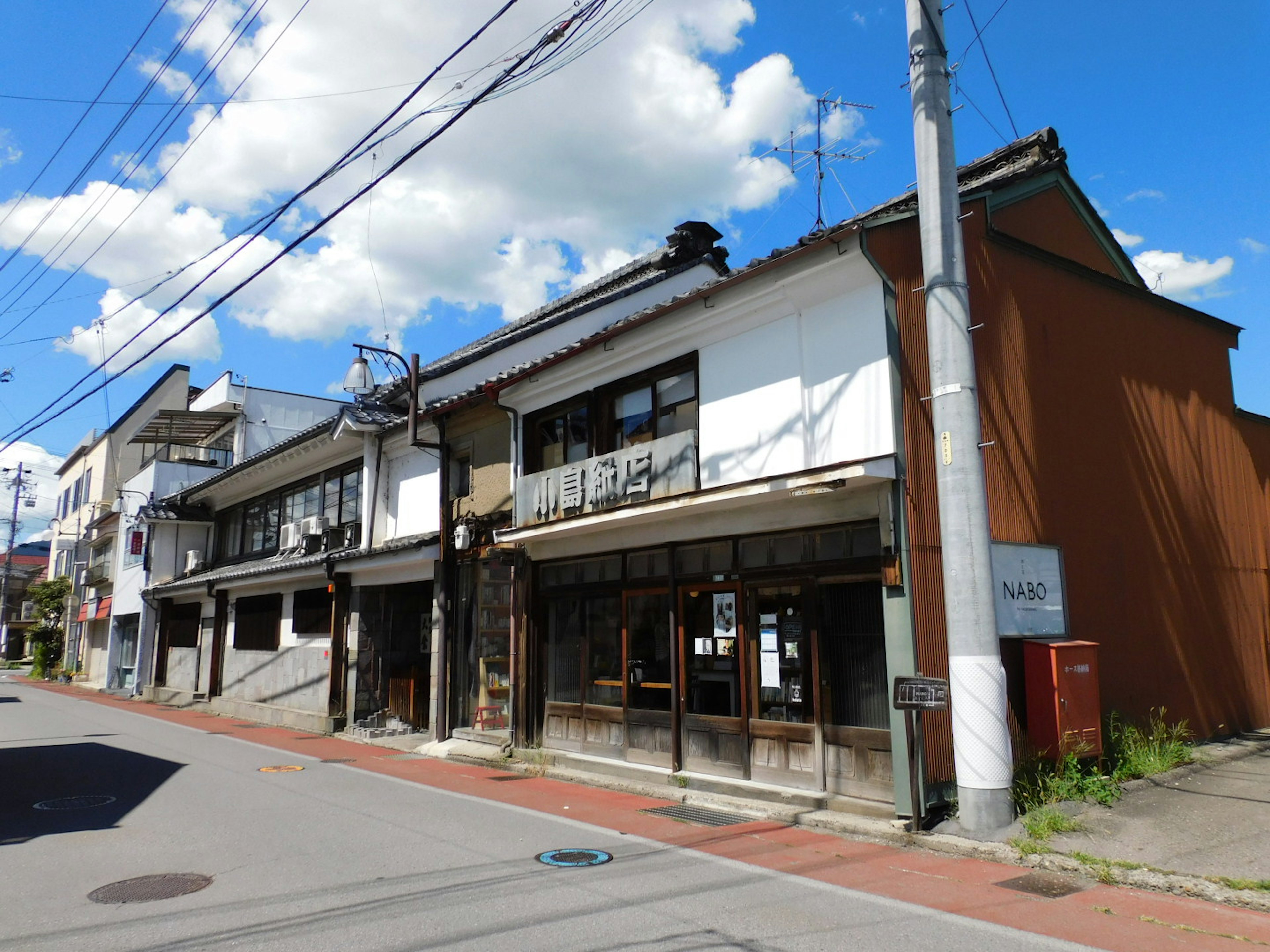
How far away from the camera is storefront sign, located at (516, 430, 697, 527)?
11.4 meters

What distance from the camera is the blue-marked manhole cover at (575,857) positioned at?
7.52 m

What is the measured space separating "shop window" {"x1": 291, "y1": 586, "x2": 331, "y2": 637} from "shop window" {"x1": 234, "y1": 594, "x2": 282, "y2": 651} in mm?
1205

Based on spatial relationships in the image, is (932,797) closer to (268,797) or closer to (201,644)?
(268,797)

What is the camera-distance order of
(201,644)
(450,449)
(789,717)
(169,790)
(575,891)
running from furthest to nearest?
(201,644) → (450,449) → (169,790) → (789,717) → (575,891)

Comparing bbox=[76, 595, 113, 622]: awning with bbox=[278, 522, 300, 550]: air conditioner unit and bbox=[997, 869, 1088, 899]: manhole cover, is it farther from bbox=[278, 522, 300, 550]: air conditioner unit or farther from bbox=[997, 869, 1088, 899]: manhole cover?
bbox=[997, 869, 1088, 899]: manhole cover

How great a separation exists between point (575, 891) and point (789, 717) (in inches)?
175

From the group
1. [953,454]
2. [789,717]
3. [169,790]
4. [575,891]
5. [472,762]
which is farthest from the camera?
[472,762]

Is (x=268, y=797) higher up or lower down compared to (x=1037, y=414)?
lower down

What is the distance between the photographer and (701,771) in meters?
11.4

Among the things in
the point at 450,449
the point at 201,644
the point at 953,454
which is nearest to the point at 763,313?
the point at 953,454

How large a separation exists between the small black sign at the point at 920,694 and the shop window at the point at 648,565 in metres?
4.44

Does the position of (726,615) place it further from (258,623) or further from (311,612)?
(258,623)

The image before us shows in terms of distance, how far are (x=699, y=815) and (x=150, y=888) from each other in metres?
5.53

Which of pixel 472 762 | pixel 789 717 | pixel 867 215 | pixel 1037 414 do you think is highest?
pixel 867 215
